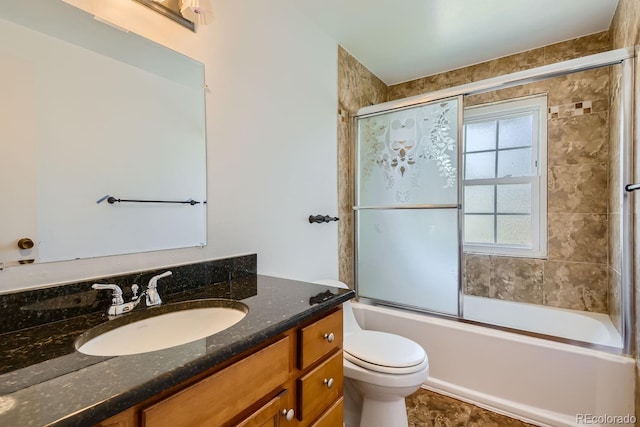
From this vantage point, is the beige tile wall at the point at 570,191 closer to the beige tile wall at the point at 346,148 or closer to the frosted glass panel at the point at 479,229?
the beige tile wall at the point at 346,148

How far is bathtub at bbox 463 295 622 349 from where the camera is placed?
6.68 feet

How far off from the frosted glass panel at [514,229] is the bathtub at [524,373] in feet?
3.65

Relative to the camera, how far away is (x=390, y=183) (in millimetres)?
2309

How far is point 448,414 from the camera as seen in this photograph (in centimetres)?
176

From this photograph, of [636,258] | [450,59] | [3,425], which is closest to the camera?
[3,425]

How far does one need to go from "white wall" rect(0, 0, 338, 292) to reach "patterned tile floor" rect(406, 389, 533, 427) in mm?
977

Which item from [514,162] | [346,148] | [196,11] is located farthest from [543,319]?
[196,11]

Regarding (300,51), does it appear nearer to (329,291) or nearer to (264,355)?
(329,291)

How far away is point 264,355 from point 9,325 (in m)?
0.67

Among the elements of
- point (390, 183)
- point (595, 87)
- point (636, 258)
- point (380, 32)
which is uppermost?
point (380, 32)

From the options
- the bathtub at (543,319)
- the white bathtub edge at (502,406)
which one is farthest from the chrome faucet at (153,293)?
the bathtub at (543,319)

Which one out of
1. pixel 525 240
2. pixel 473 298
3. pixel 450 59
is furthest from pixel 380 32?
pixel 473 298

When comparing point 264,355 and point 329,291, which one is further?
point 329,291

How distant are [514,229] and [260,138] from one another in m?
2.33
